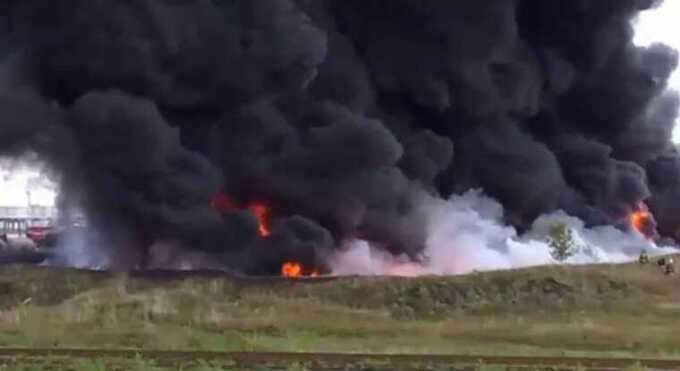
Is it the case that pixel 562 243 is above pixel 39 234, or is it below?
below

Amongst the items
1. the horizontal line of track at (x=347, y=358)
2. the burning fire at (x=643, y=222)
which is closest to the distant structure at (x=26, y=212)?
the burning fire at (x=643, y=222)

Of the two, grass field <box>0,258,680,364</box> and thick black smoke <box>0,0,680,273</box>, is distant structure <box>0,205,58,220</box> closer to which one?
thick black smoke <box>0,0,680,273</box>

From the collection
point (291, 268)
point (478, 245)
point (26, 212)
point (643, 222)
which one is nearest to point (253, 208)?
point (291, 268)

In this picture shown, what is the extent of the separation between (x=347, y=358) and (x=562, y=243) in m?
29.2

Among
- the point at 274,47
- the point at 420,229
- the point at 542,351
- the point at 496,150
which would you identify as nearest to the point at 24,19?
the point at 274,47

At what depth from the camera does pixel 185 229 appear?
52.0 meters

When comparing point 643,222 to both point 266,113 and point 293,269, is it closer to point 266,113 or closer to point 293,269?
point 266,113

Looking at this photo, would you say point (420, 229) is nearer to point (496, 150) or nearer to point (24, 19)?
point (496, 150)

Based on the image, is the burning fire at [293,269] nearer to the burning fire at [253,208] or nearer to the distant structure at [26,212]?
the burning fire at [253,208]

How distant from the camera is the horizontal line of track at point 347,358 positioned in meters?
27.2

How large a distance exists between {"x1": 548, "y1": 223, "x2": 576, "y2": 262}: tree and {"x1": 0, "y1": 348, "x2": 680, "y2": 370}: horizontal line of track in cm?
2645

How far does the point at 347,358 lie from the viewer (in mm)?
27750

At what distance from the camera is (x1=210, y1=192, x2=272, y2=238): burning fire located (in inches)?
2170

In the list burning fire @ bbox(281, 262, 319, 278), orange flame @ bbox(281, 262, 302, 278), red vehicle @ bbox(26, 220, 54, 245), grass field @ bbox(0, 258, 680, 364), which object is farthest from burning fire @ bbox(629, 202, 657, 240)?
red vehicle @ bbox(26, 220, 54, 245)
